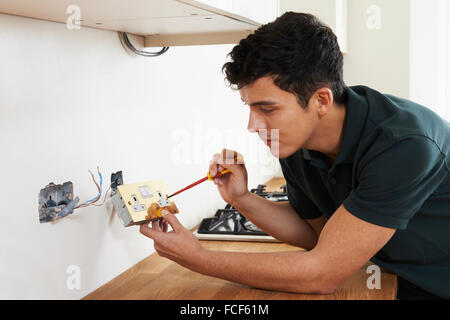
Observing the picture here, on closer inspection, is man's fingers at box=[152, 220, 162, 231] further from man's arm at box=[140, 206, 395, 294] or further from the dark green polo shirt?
the dark green polo shirt

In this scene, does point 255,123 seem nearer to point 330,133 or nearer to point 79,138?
point 330,133

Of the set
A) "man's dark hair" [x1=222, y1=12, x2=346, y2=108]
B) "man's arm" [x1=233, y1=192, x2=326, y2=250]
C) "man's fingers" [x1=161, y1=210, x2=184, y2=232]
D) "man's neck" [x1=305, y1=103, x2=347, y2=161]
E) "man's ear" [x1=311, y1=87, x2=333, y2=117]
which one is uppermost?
"man's dark hair" [x1=222, y1=12, x2=346, y2=108]

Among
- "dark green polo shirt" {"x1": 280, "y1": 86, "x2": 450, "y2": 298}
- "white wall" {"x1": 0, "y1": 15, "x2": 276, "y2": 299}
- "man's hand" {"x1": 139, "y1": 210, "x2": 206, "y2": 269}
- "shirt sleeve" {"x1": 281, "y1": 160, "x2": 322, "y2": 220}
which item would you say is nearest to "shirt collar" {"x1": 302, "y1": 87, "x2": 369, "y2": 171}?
"dark green polo shirt" {"x1": 280, "y1": 86, "x2": 450, "y2": 298}

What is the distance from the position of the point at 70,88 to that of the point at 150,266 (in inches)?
21.0

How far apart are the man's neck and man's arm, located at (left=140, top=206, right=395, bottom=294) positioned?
0.21 metres

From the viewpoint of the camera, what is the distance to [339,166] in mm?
1232

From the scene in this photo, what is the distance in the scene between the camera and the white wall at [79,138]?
97cm

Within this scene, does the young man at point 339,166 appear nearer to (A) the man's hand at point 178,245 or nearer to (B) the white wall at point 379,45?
(A) the man's hand at point 178,245

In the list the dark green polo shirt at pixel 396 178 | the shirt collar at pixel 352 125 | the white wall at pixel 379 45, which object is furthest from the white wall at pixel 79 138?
the white wall at pixel 379 45

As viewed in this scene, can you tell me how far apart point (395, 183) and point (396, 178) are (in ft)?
0.03

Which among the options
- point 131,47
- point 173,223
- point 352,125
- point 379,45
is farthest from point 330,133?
point 379,45

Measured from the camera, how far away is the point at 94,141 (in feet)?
4.00

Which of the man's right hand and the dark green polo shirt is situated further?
the man's right hand

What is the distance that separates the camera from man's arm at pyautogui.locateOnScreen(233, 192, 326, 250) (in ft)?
4.69
